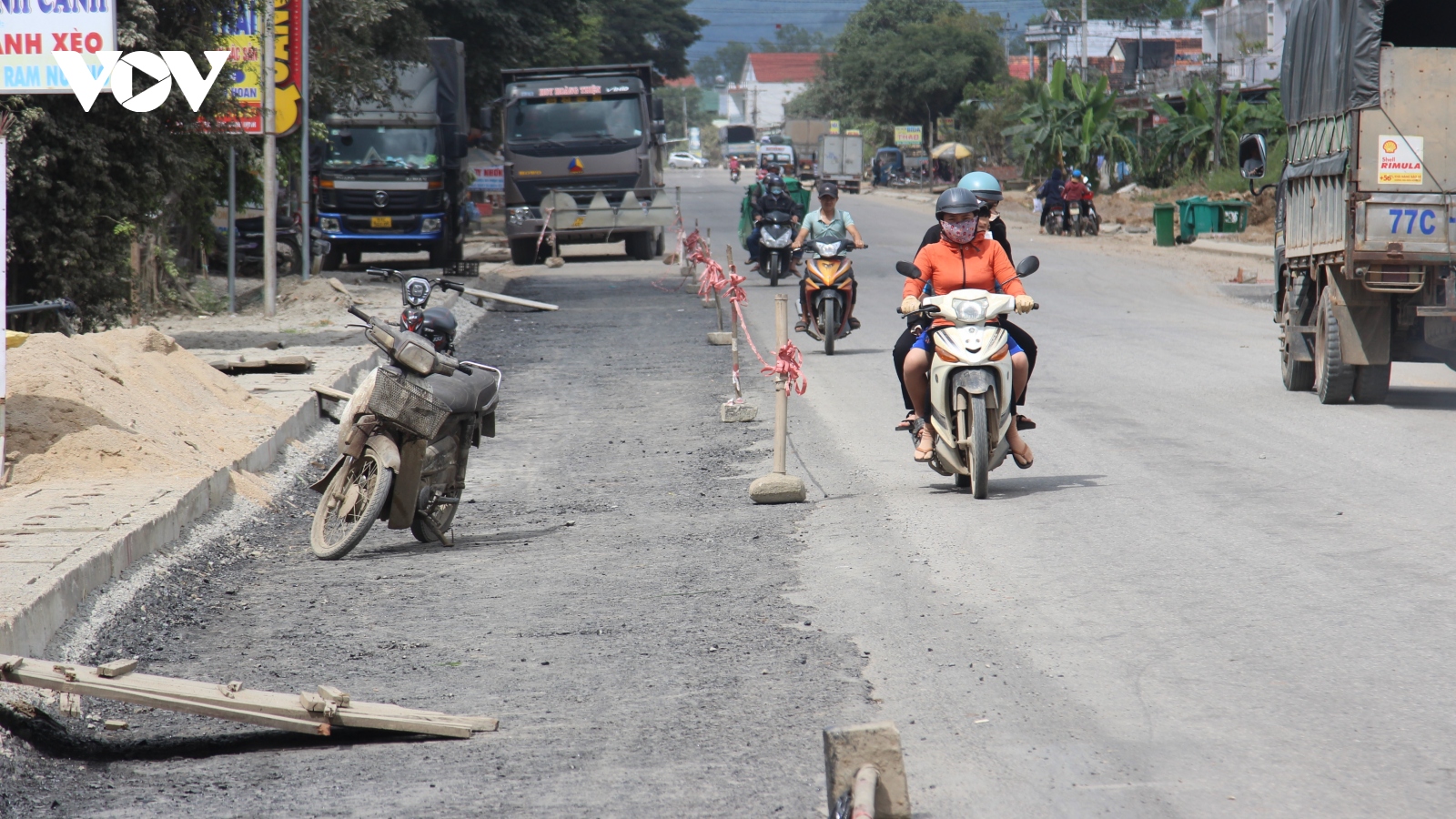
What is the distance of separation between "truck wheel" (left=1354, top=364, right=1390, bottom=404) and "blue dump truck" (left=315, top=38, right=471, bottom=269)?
59.5ft

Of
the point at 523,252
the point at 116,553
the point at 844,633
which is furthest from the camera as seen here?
the point at 523,252

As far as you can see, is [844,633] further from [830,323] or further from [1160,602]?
[830,323]

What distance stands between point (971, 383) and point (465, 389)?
2689 millimetres

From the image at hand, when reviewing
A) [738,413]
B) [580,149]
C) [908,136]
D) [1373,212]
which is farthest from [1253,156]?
[908,136]

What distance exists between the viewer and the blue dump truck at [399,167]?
87.5 ft

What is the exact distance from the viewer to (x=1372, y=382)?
39.3ft

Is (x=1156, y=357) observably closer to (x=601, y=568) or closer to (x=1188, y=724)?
(x=601, y=568)

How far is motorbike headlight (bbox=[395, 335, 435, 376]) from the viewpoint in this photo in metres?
7.46

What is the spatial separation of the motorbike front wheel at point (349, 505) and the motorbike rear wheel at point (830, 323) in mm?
8685

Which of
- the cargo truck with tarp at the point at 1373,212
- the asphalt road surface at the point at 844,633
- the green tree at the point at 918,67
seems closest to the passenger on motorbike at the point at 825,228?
the cargo truck with tarp at the point at 1373,212

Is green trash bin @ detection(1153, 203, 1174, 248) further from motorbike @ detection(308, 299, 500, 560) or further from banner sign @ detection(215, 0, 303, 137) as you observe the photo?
motorbike @ detection(308, 299, 500, 560)

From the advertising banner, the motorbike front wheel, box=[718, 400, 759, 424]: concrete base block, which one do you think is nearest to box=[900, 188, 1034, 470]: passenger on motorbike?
the motorbike front wheel

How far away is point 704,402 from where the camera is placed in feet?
42.4

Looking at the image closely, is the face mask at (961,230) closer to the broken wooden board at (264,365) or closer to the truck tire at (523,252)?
the broken wooden board at (264,365)
